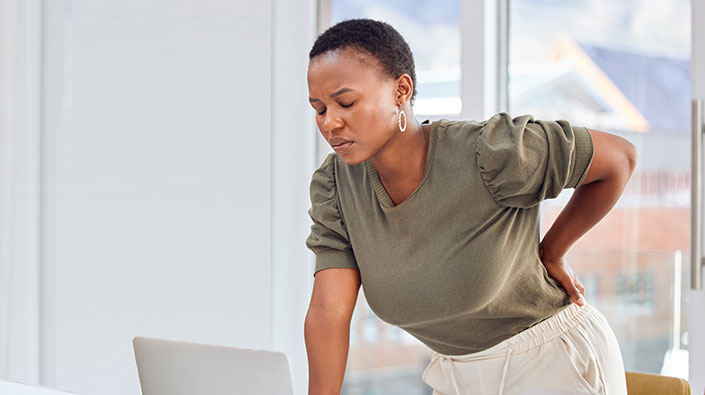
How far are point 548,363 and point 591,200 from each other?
1.04 ft

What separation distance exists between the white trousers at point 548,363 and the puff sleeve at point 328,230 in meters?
0.28

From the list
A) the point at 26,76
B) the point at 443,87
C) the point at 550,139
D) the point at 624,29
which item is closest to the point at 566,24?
the point at 624,29

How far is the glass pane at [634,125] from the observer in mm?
2107

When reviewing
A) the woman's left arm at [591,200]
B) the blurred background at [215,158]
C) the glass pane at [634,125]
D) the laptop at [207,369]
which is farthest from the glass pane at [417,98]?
the laptop at [207,369]

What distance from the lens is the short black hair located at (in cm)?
115

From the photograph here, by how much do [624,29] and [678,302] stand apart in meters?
0.84

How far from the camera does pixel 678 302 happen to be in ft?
6.95

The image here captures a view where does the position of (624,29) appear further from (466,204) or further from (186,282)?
(186,282)

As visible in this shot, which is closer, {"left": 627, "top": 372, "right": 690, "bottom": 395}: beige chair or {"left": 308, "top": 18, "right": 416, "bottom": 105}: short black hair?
{"left": 308, "top": 18, "right": 416, "bottom": 105}: short black hair

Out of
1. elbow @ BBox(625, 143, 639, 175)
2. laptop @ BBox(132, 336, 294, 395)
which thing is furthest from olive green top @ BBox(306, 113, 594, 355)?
laptop @ BBox(132, 336, 294, 395)

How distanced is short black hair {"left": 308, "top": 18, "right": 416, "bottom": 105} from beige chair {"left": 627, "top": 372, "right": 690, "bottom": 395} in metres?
0.79

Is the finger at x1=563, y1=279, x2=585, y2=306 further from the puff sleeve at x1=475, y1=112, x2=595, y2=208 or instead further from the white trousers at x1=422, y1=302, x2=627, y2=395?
the puff sleeve at x1=475, y1=112, x2=595, y2=208

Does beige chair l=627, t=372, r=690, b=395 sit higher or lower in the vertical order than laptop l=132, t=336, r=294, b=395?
lower

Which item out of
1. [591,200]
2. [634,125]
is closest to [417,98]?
[634,125]
